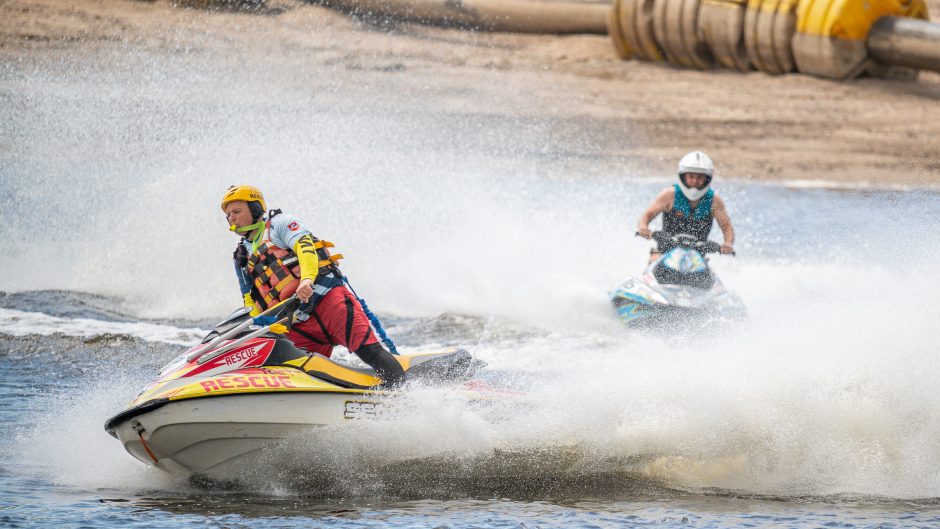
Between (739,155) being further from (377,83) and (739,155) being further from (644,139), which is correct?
(377,83)

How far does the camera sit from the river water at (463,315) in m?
7.63

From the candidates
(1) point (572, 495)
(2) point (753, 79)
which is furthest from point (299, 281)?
(2) point (753, 79)

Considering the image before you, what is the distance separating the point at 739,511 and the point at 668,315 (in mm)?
4135

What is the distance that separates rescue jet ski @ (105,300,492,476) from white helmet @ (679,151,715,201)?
4.69 meters

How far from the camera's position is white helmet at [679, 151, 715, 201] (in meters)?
11.6

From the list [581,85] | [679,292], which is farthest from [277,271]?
[581,85]

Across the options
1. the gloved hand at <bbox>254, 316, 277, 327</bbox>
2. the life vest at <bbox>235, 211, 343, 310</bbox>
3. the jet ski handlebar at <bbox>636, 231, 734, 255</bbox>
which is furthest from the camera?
the jet ski handlebar at <bbox>636, 231, 734, 255</bbox>

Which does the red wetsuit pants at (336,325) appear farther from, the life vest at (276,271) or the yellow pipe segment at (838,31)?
the yellow pipe segment at (838,31)

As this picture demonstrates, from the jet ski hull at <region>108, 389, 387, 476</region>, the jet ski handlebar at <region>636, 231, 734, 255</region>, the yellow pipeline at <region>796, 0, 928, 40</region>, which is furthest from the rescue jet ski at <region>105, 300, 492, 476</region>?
the yellow pipeline at <region>796, 0, 928, 40</region>

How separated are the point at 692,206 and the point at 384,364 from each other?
467cm

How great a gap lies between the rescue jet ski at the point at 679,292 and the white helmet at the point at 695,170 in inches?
16.1

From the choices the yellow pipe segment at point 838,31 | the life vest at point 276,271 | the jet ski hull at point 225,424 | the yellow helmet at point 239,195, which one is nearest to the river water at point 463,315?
the jet ski hull at point 225,424

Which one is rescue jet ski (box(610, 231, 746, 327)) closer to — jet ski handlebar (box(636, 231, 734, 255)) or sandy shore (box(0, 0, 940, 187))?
jet ski handlebar (box(636, 231, 734, 255))

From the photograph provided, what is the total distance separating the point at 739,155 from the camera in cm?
2191
